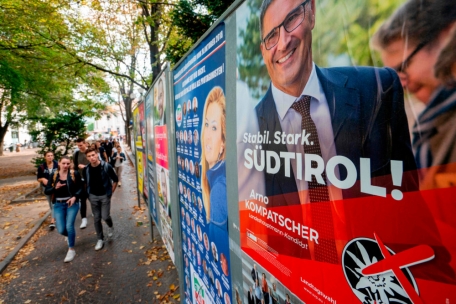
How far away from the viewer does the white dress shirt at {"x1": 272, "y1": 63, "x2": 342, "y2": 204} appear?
90cm

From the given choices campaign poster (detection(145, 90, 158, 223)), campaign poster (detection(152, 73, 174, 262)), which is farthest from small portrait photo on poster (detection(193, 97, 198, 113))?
Result: campaign poster (detection(145, 90, 158, 223))

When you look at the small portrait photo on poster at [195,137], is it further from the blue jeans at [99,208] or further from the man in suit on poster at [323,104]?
the blue jeans at [99,208]

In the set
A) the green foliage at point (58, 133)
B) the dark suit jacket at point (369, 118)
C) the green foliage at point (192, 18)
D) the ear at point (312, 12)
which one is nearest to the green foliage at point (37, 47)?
the green foliage at point (58, 133)

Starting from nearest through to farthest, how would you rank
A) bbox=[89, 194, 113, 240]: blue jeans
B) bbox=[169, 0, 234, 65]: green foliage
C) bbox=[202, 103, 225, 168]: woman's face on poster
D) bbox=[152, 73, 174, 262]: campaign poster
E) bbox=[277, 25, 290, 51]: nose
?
bbox=[277, 25, 290, 51]: nose, bbox=[202, 103, 225, 168]: woman's face on poster, bbox=[152, 73, 174, 262]: campaign poster, bbox=[89, 194, 113, 240]: blue jeans, bbox=[169, 0, 234, 65]: green foliage

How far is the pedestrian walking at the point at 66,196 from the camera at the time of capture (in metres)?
5.25

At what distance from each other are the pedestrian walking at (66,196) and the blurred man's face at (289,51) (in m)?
5.28

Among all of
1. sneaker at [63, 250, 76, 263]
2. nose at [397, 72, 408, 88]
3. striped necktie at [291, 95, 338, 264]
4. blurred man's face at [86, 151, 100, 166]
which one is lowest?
sneaker at [63, 250, 76, 263]

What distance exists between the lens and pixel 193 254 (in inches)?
99.3

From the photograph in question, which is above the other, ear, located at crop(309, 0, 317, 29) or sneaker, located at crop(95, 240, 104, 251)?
ear, located at crop(309, 0, 317, 29)

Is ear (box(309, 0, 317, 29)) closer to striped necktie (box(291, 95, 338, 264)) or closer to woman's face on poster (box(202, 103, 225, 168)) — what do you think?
striped necktie (box(291, 95, 338, 264))

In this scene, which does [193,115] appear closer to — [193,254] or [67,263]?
[193,254]

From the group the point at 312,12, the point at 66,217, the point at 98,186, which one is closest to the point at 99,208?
the point at 98,186

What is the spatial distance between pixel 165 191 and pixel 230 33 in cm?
249

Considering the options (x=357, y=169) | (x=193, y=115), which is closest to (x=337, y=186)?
(x=357, y=169)
